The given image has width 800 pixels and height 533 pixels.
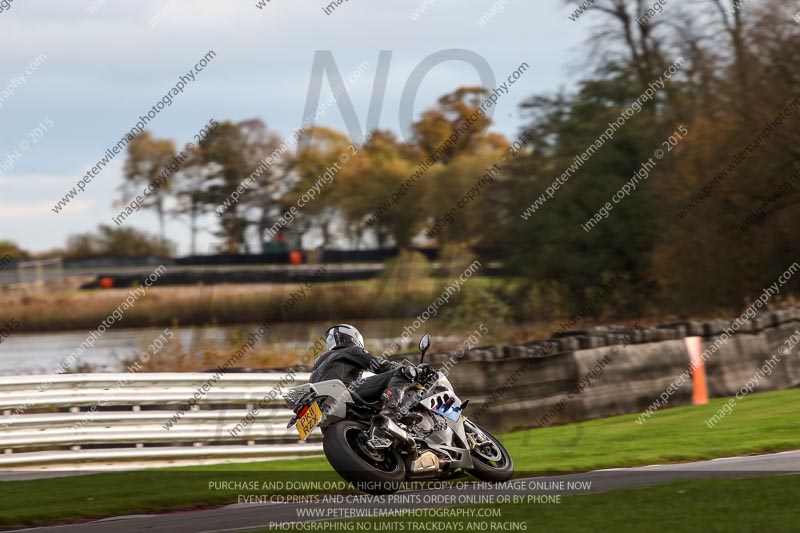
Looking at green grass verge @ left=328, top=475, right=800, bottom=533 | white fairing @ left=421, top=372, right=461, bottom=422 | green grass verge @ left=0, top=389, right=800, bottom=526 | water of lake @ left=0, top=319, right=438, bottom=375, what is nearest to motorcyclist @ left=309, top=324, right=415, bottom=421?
white fairing @ left=421, top=372, right=461, bottom=422

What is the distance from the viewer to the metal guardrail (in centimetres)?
1205

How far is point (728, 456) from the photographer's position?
11.0 meters

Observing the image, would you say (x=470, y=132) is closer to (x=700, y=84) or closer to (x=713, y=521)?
(x=700, y=84)

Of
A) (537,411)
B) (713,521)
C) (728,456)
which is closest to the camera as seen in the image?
(713,521)

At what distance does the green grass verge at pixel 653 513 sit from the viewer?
6852 mm

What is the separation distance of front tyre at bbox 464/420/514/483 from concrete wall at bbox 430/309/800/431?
166 inches

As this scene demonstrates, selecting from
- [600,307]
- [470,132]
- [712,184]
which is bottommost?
[600,307]

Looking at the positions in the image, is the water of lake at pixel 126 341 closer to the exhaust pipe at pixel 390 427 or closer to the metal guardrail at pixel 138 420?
the metal guardrail at pixel 138 420

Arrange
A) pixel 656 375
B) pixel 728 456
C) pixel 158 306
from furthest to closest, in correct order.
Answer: pixel 158 306, pixel 656 375, pixel 728 456

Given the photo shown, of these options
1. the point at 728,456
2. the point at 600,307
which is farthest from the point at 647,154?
the point at 728,456

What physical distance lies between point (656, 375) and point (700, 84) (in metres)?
16.0

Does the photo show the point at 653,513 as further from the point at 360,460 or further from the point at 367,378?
the point at 367,378

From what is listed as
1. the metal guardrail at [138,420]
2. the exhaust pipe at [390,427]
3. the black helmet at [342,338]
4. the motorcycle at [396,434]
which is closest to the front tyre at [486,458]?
the motorcycle at [396,434]

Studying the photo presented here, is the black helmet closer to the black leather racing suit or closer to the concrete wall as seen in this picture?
the black leather racing suit
